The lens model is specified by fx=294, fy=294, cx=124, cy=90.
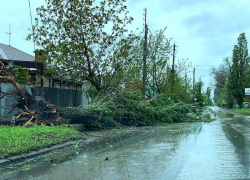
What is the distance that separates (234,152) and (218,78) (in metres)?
78.4

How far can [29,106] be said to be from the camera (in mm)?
14617

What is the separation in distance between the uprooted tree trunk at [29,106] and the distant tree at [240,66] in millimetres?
48077

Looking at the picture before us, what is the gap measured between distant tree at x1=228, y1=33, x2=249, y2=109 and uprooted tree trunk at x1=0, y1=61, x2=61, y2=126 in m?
48.1

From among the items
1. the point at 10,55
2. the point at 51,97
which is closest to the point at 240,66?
the point at 10,55

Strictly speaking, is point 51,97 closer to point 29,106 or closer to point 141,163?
point 29,106

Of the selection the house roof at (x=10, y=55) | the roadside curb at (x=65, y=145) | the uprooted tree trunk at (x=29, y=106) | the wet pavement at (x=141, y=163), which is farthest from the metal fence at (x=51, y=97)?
the wet pavement at (x=141, y=163)

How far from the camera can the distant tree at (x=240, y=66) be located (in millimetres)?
55312

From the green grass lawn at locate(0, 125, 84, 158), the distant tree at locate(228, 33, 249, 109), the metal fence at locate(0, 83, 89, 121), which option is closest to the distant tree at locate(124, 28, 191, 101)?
the metal fence at locate(0, 83, 89, 121)

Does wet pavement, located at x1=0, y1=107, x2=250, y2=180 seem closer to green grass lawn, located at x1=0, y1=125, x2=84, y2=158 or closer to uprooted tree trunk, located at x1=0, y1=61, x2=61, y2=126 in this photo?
green grass lawn, located at x1=0, y1=125, x2=84, y2=158

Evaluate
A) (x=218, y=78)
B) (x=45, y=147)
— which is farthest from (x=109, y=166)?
(x=218, y=78)

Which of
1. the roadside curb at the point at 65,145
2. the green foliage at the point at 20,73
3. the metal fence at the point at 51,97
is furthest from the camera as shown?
the green foliage at the point at 20,73

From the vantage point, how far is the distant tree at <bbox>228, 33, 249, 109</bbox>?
181 feet

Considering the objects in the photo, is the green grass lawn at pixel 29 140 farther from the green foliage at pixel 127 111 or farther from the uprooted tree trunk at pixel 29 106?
the green foliage at pixel 127 111

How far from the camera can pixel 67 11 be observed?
18.6 m
